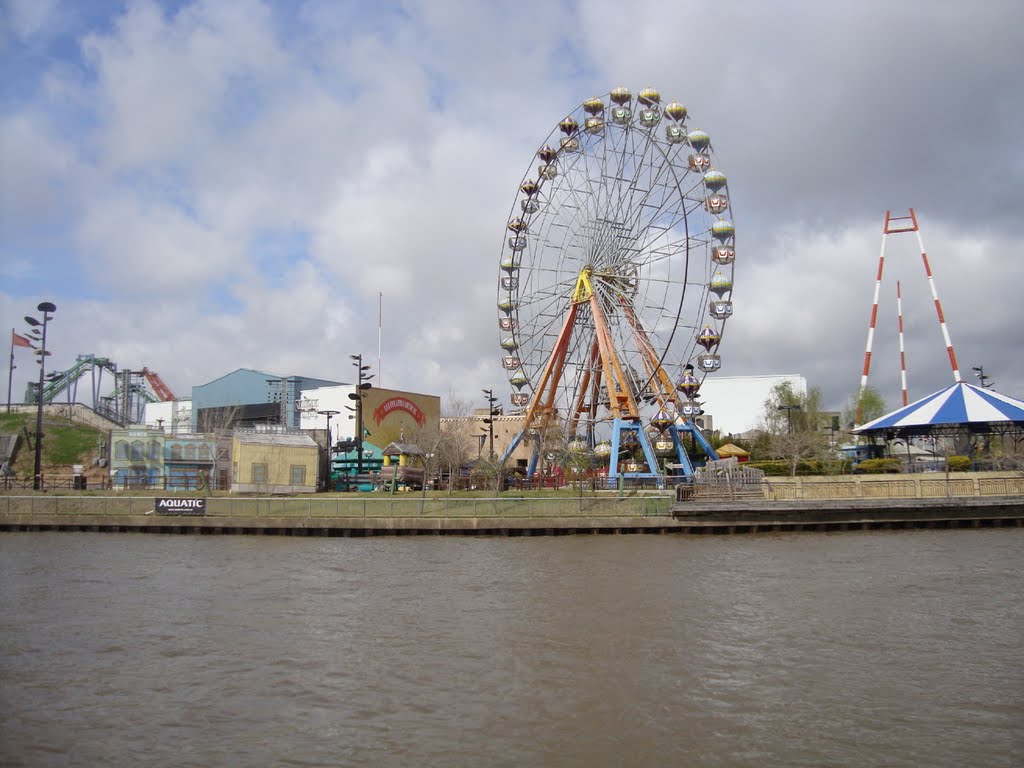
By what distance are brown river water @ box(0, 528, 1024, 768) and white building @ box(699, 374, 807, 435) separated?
81.2m

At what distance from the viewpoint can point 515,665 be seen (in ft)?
46.3

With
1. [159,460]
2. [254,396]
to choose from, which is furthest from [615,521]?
[254,396]

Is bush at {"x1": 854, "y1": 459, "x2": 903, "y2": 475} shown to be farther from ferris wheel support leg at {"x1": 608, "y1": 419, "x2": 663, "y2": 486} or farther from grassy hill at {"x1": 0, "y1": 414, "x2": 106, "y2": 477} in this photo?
grassy hill at {"x1": 0, "y1": 414, "x2": 106, "y2": 477}

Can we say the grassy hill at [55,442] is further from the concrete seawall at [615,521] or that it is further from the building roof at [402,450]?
the concrete seawall at [615,521]

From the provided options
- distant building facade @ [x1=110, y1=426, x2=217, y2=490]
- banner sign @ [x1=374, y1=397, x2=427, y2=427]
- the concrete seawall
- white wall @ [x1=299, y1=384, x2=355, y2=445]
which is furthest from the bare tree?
white wall @ [x1=299, y1=384, x2=355, y2=445]

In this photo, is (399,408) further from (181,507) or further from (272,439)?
(181,507)

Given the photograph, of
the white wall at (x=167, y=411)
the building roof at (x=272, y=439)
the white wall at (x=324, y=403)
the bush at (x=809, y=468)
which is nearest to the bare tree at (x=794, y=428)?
the bush at (x=809, y=468)

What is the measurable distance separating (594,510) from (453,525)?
6.11 m

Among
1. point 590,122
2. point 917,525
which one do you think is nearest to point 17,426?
point 590,122

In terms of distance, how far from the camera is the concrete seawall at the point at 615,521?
36.2 meters

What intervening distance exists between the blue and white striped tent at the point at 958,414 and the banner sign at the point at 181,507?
40159 mm

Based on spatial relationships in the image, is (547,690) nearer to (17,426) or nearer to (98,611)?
(98,611)

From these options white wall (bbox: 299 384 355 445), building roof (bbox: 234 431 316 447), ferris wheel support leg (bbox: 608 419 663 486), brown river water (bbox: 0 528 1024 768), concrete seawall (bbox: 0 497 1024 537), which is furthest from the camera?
white wall (bbox: 299 384 355 445)

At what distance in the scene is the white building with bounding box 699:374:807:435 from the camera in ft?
346
